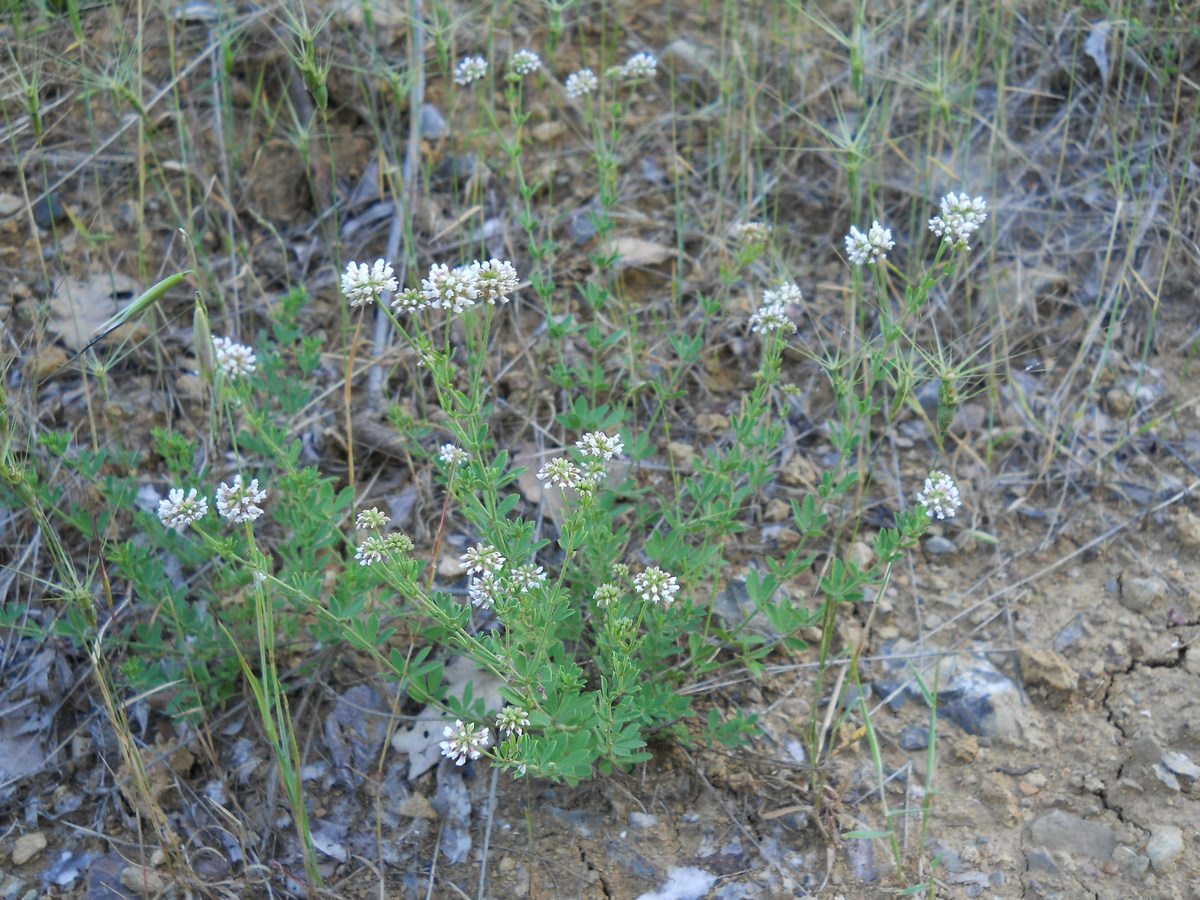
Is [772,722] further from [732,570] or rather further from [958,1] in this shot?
[958,1]

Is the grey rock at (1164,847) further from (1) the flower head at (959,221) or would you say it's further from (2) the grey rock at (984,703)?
(1) the flower head at (959,221)

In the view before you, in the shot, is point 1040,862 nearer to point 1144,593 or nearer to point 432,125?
point 1144,593

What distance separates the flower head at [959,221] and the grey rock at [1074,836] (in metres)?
1.65

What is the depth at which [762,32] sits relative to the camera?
4859 mm

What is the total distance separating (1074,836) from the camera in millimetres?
2658

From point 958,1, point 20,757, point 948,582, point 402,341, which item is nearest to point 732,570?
point 948,582

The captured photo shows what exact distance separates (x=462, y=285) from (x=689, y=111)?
9.18 feet

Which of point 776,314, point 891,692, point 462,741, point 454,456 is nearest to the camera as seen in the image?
point 462,741

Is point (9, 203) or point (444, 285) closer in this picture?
point (444, 285)

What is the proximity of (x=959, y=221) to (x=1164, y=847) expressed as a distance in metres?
1.80

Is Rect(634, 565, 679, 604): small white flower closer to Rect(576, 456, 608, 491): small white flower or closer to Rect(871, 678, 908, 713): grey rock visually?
Rect(576, 456, 608, 491): small white flower

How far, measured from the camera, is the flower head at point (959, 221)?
2.60 metres

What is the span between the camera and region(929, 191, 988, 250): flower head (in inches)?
102

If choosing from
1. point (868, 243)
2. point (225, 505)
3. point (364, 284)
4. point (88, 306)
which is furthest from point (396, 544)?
point (88, 306)
